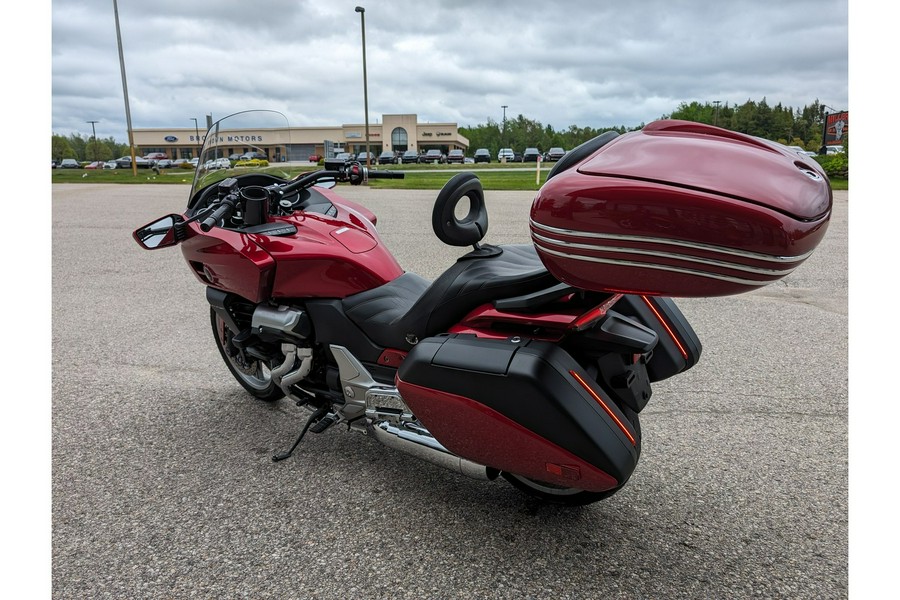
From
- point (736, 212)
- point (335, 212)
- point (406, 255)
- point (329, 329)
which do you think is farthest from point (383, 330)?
point (406, 255)

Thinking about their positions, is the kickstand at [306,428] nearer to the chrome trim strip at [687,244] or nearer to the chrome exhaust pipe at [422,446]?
the chrome exhaust pipe at [422,446]

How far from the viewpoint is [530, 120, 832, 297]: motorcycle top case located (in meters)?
1.41

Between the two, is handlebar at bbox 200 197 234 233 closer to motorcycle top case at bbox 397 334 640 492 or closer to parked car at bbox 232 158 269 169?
parked car at bbox 232 158 269 169

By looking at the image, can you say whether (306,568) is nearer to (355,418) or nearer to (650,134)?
(355,418)

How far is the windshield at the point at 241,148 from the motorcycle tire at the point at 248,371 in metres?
0.76

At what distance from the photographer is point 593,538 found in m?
2.22

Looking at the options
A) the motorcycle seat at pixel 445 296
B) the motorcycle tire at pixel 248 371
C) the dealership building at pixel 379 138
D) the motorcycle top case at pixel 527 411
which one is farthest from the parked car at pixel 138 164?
the motorcycle top case at pixel 527 411

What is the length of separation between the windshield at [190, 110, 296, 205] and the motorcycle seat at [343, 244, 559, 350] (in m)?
0.96

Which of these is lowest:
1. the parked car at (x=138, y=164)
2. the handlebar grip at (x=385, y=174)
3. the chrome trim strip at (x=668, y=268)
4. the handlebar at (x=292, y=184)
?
the chrome trim strip at (x=668, y=268)

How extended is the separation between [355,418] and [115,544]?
101cm

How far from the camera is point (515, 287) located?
6.57ft

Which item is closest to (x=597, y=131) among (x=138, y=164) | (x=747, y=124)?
(x=747, y=124)

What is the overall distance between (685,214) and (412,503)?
5.35ft

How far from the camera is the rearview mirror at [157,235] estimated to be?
8.91ft
